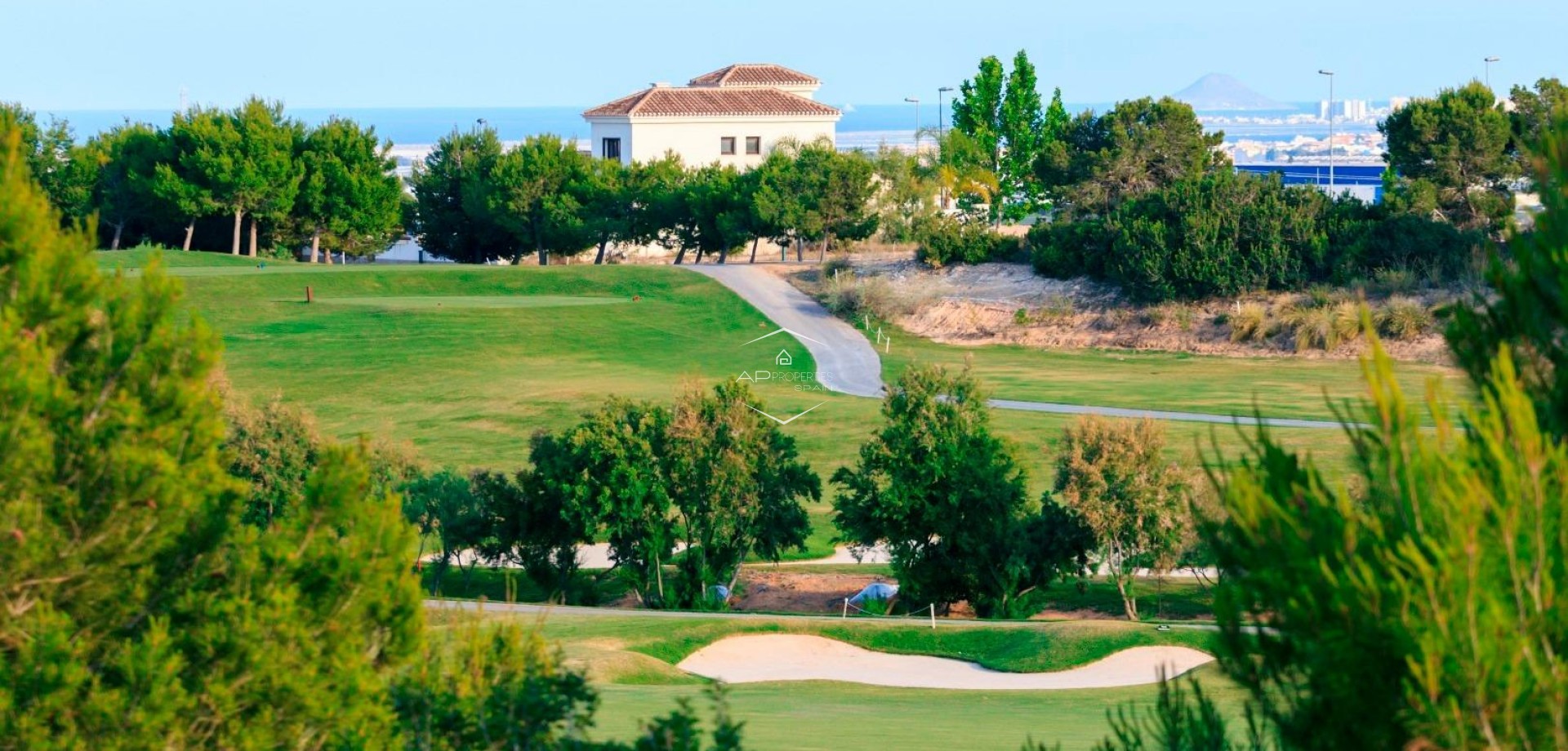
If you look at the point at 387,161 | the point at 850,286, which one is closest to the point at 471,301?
the point at 850,286

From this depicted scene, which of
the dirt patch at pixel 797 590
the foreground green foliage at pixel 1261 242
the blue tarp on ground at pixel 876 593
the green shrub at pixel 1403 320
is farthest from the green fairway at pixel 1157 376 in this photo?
the blue tarp on ground at pixel 876 593

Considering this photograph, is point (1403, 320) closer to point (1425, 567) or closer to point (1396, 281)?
point (1396, 281)

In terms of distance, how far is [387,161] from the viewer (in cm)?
8231

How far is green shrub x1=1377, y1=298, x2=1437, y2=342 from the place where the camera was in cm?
5700

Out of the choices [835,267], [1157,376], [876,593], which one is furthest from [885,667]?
[835,267]

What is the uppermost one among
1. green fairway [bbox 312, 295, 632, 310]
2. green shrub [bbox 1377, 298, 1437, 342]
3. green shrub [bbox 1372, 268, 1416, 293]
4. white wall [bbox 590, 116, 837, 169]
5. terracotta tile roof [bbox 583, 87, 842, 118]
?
terracotta tile roof [bbox 583, 87, 842, 118]

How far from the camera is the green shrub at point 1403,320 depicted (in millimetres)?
57000

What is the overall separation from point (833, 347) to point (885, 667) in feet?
120

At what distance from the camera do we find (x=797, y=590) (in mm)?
33281

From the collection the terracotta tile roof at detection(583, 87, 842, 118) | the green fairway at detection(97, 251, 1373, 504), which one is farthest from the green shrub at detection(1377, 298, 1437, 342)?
the terracotta tile roof at detection(583, 87, 842, 118)

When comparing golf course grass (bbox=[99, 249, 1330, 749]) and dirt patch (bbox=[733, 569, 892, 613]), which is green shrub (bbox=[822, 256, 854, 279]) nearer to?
golf course grass (bbox=[99, 249, 1330, 749])

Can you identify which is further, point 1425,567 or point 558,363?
point 558,363

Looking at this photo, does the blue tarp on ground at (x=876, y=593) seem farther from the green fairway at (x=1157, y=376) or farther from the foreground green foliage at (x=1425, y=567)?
the foreground green foliage at (x=1425, y=567)

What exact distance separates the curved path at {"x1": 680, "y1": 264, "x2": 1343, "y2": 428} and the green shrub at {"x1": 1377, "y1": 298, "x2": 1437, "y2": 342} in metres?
11.5
